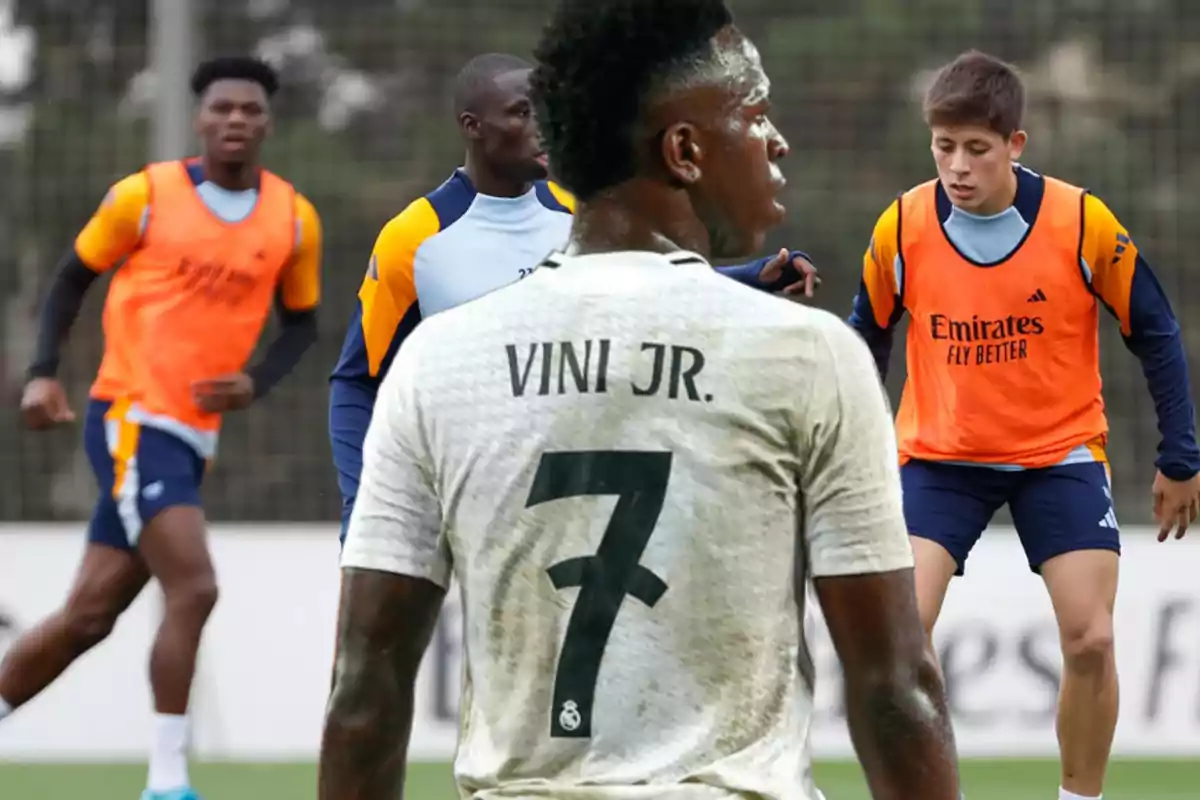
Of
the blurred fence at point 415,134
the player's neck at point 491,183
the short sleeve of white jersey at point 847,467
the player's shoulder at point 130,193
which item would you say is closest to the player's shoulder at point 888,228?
the player's neck at point 491,183

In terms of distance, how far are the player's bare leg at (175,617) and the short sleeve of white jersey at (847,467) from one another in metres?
5.30

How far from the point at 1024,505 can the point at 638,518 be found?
4.11 metres

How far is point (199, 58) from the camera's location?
11305 mm

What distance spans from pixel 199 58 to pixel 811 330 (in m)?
9.44

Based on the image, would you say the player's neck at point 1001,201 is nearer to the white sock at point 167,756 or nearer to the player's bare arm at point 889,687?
the white sock at point 167,756

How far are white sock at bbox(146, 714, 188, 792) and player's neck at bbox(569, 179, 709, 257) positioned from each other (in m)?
5.33

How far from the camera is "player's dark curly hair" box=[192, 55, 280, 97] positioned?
8016 mm

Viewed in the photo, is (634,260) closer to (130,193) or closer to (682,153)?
(682,153)

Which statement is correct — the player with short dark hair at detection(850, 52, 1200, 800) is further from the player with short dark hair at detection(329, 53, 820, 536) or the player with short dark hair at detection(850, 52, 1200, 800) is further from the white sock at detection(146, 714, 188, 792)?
the white sock at detection(146, 714, 188, 792)

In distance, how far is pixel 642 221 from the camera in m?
2.38

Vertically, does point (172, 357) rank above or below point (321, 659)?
above

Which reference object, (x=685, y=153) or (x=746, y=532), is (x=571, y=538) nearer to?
(x=746, y=532)

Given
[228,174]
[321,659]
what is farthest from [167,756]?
[321,659]

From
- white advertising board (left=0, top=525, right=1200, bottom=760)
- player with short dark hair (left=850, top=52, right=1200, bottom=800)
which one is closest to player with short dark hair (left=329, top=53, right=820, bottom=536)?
player with short dark hair (left=850, top=52, right=1200, bottom=800)
